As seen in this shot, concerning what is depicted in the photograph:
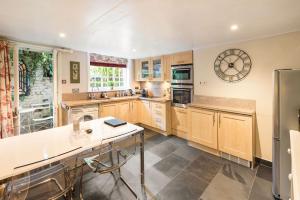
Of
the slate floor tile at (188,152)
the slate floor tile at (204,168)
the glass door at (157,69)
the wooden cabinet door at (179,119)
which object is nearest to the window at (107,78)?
the glass door at (157,69)

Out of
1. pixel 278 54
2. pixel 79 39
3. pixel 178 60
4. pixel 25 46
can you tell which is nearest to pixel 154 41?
pixel 178 60

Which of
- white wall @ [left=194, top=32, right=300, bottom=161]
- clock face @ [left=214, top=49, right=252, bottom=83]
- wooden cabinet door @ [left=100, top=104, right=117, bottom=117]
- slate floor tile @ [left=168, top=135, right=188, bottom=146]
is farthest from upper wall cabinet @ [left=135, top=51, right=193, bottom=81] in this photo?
slate floor tile @ [left=168, top=135, right=188, bottom=146]

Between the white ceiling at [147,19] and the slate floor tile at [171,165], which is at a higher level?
the white ceiling at [147,19]

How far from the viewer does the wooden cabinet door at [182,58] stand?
3.52 m

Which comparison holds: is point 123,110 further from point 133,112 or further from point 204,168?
point 204,168

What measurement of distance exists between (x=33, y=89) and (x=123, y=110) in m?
2.10

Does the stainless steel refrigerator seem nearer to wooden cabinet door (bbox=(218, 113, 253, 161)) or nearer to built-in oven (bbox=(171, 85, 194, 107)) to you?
wooden cabinet door (bbox=(218, 113, 253, 161))

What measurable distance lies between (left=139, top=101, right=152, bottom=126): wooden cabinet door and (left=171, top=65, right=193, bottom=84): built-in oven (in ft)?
3.37

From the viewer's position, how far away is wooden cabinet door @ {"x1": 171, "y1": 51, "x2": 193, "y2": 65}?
11.5 ft

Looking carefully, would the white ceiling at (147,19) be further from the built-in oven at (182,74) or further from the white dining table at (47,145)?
the white dining table at (47,145)

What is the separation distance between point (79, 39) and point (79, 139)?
2.07 m

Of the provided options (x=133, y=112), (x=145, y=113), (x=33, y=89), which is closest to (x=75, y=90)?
(x=33, y=89)

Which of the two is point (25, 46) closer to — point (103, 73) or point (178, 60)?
point (103, 73)

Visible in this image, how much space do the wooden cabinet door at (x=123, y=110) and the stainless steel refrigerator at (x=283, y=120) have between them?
326 cm
